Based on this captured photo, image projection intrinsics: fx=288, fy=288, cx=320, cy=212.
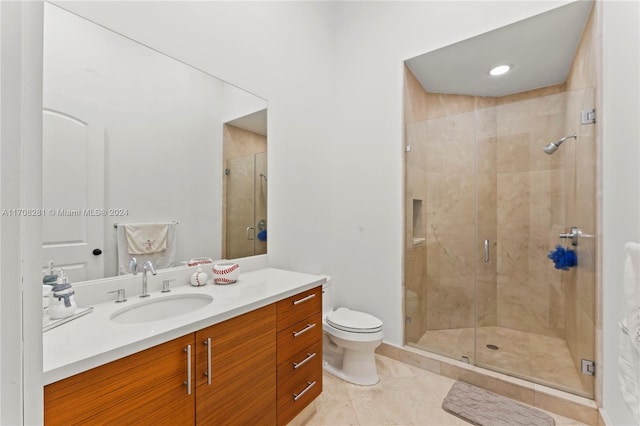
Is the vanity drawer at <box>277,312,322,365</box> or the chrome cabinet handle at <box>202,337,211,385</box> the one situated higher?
the chrome cabinet handle at <box>202,337,211,385</box>

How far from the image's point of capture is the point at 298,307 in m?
1.50

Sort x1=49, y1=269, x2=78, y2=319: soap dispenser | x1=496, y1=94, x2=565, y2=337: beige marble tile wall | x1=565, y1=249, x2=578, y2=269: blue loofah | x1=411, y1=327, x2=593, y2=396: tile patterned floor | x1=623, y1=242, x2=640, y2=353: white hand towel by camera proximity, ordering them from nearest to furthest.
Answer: x1=623, y1=242, x2=640, y2=353: white hand towel < x1=49, y1=269, x2=78, y2=319: soap dispenser < x1=411, y1=327, x2=593, y2=396: tile patterned floor < x1=565, y1=249, x2=578, y2=269: blue loofah < x1=496, y1=94, x2=565, y2=337: beige marble tile wall

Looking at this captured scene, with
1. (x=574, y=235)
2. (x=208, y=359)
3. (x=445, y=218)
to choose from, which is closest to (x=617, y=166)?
(x=574, y=235)

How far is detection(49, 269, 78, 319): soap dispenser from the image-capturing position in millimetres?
1012

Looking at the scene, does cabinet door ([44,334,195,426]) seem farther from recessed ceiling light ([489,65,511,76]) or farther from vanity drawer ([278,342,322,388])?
recessed ceiling light ([489,65,511,76])

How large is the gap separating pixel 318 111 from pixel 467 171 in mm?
1380

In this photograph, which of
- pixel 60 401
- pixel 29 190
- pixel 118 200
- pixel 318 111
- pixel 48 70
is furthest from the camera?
pixel 318 111

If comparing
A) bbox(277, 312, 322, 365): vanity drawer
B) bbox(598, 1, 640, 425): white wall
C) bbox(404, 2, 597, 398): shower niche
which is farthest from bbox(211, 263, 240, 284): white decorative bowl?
bbox(598, 1, 640, 425): white wall

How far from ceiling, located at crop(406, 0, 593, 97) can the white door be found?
2294mm

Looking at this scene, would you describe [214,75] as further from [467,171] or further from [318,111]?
[467,171]

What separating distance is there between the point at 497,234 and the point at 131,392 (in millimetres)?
2652

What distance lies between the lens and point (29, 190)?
44cm

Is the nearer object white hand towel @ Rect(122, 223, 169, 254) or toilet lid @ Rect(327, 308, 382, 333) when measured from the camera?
white hand towel @ Rect(122, 223, 169, 254)

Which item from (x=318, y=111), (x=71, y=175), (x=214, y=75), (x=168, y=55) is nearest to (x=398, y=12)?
(x=318, y=111)
